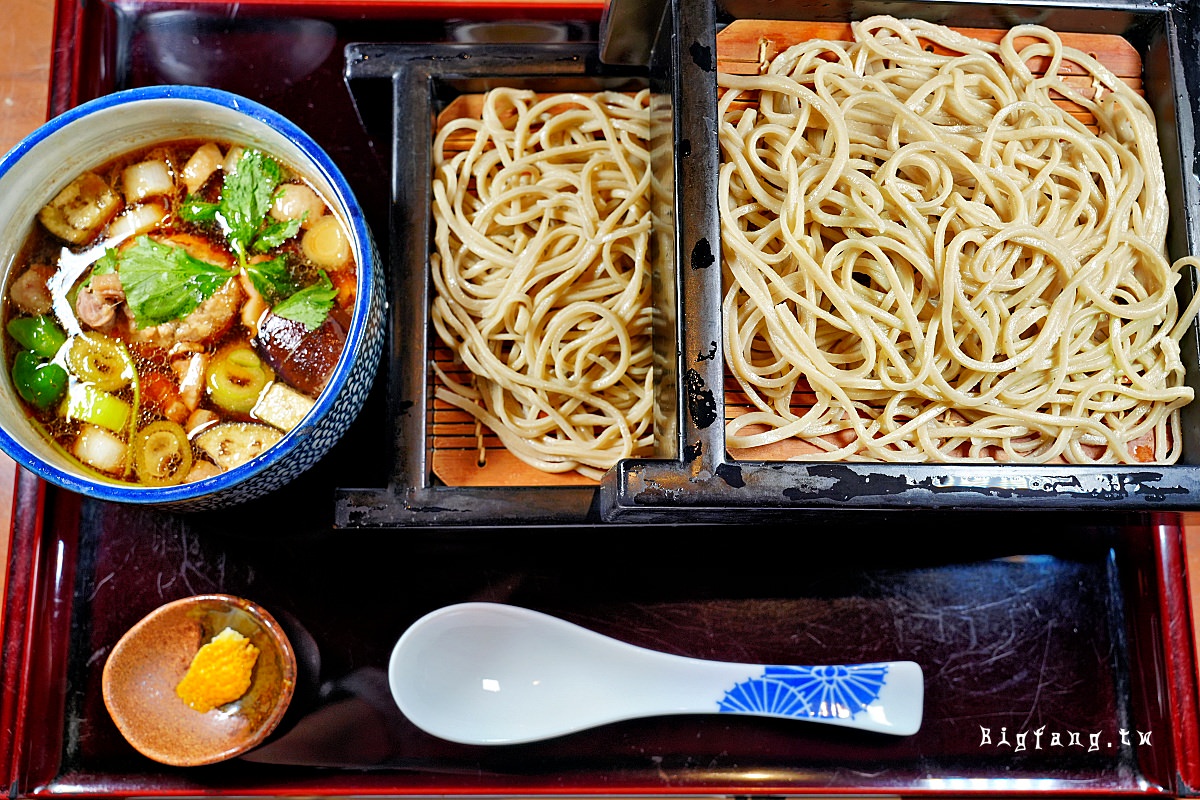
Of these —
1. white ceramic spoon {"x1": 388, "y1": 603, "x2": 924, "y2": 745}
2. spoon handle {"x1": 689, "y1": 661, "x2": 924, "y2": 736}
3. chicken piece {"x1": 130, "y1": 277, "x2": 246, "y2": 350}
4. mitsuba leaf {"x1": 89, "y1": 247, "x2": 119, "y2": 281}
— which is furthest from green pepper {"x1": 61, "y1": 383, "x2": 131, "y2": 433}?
spoon handle {"x1": 689, "y1": 661, "x2": 924, "y2": 736}

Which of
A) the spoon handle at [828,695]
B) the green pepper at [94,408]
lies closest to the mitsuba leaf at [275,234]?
the green pepper at [94,408]

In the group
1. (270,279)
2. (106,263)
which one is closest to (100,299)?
(106,263)

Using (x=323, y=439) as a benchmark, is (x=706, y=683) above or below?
below

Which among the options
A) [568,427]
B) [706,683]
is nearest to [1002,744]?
[706,683]

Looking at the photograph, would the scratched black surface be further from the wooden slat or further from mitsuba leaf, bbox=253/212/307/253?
the wooden slat

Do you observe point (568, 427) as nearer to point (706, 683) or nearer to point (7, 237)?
point (706, 683)

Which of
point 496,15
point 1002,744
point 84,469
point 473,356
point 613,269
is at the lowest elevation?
point 1002,744

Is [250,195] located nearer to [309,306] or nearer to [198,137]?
[198,137]
